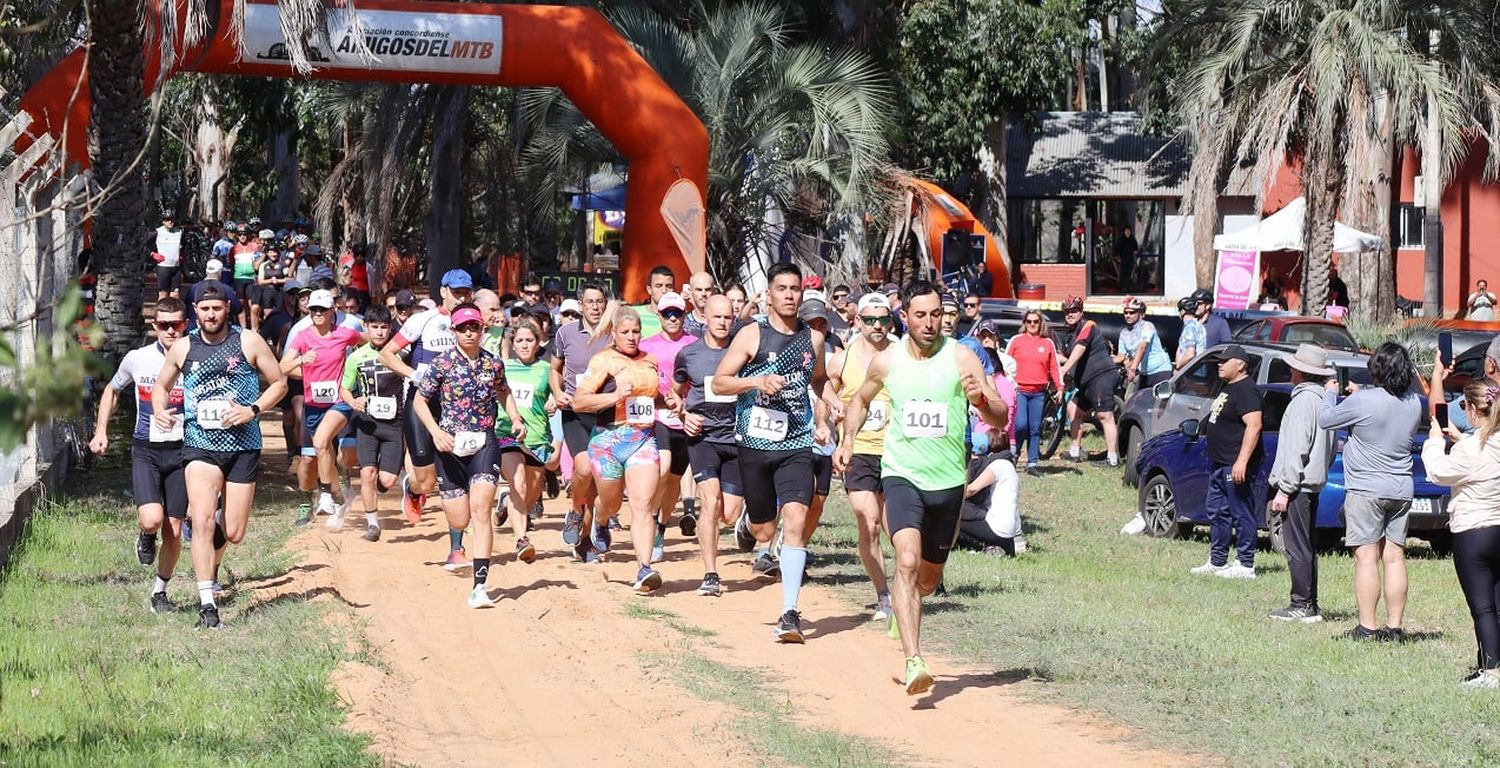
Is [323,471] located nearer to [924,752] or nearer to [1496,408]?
[924,752]

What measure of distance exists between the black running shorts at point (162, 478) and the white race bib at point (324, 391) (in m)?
3.70

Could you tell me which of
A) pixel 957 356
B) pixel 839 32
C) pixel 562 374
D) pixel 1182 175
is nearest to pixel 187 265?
pixel 839 32

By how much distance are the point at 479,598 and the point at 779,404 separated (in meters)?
2.20

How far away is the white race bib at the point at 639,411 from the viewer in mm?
11602

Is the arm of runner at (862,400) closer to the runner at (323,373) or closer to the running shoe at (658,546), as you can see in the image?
the running shoe at (658,546)

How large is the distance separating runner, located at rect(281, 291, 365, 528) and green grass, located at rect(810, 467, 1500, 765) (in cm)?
376

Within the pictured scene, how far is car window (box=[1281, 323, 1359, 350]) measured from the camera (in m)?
20.5

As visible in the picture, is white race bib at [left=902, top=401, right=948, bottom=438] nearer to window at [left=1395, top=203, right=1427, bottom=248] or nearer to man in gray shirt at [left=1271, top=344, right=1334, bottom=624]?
man in gray shirt at [left=1271, top=344, right=1334, bottom=624]

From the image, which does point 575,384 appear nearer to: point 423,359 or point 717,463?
point 423,359

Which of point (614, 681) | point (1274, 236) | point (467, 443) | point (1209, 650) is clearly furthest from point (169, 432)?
point (1274, 236)

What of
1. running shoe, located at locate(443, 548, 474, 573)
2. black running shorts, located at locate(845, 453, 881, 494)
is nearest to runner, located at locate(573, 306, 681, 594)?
running shoe, located at locate(443, 548, 474, 573)

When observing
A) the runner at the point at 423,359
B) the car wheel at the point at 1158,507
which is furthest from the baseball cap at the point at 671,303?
the car wheel at the point at 1158,507

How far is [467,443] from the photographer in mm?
11305

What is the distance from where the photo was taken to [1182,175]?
156 feet
